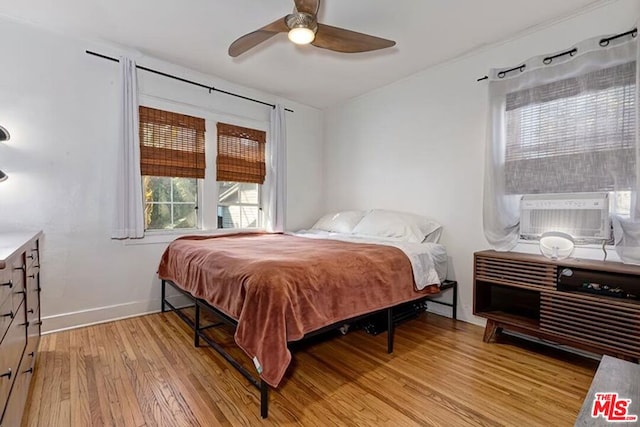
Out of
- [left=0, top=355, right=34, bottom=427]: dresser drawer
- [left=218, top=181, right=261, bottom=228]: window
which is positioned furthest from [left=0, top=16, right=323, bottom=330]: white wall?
[left=0, top=355, right=34, bottom=427]: dresser drawer

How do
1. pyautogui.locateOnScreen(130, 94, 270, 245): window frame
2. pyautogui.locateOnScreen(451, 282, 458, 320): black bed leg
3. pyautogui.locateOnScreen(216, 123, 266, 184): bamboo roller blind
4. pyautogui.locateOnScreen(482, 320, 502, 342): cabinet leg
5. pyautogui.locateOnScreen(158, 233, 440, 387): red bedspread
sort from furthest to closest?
pyautogui.locateOnScreen(216, 123, 266, 184): bamboo roller blind → pyautogui.locateOnScreen(130, 94, 270, 245): window frame → pyautogui.locateOnScreen(451, 282, 458, 320): black bed leg → pyautogui.locateOnScreen(482, 320, 502, 342): cabinet leg → pyautogui.locateOnScreen(158, 233, 440, 387): red bedspread

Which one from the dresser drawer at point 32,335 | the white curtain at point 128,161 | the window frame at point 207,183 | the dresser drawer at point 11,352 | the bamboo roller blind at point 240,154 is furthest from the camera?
the bamboo roller blind at point 240,154

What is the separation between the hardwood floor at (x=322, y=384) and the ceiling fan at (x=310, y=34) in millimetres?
Result: 2218

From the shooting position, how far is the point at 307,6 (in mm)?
1857

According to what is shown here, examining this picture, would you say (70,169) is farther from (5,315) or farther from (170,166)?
(5,315)

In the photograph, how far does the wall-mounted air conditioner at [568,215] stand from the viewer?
2.18 metres

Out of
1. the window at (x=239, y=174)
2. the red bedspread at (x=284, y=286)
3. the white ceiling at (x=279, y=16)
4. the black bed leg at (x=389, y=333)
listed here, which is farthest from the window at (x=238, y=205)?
the black bed leg at (x=389, y=333)

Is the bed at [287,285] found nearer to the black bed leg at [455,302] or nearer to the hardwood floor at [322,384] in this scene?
the hardwood floor at [322,384]

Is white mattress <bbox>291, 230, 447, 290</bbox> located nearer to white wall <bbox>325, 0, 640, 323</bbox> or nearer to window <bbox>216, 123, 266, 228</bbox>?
white wall <bbox>325, 0, 640, 323</bbox>

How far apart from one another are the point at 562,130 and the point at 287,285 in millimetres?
2407

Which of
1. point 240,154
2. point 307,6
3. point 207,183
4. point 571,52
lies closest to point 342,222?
point 240,154

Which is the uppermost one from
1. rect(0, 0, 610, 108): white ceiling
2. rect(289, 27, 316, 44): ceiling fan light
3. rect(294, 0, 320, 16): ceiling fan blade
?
rect(0, 0, 610, 108): white ceiling

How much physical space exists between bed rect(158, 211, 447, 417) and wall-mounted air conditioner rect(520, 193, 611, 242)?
81 cm

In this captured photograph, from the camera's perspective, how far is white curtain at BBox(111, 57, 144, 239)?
116 inches
